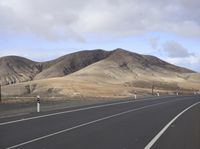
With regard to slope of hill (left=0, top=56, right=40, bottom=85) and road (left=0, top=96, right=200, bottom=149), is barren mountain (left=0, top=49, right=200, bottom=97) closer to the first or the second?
slope of hill (left=0, top=56, right=40, bottom=85)

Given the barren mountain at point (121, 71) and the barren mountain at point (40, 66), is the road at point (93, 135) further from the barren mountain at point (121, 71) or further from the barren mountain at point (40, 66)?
the barren mountain at point (40, 66)

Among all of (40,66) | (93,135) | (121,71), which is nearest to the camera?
(93,135)

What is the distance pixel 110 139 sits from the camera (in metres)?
16.5

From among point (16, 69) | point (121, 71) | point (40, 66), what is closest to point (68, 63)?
point (40, 66)

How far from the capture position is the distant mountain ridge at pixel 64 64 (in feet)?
557

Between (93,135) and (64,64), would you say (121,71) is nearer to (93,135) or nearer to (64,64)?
(64,64)

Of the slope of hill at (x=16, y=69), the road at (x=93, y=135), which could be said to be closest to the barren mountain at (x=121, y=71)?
the slope of hill at (x=16, y=69)

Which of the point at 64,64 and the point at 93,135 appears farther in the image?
the point at 64,64

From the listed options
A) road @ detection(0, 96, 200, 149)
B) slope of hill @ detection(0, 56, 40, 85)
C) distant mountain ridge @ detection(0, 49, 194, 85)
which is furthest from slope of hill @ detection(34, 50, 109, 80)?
road @ detection(0, 96, 200, 149)

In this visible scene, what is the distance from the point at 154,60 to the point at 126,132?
589 feet

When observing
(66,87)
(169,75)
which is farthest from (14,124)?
(169,75)

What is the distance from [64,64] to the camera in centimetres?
18300

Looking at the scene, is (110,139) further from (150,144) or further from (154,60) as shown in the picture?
(154,60)

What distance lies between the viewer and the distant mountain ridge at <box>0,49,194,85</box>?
170 meters
